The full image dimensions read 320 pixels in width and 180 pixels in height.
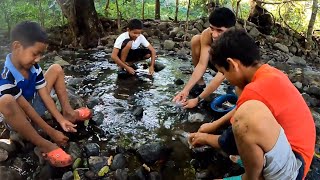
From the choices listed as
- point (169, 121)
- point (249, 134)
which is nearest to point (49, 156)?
point (169, 121)

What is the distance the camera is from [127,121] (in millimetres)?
3578

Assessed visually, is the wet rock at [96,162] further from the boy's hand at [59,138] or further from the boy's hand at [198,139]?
the boy's hand at [198,139]

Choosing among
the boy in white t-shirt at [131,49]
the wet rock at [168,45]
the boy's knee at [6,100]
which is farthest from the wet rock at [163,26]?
the boy's knee at [6,100]

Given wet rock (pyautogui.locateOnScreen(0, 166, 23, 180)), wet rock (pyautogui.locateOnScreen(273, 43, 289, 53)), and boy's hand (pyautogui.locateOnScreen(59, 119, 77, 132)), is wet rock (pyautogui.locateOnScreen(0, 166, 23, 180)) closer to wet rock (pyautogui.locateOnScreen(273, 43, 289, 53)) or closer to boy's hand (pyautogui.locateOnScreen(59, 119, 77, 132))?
boy's hand (pyautogui.locateOnScreen(59, 119, 77, 132))

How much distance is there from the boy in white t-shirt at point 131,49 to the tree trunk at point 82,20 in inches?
68.9

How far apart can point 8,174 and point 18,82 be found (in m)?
0.74

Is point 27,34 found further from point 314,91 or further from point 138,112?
point 314,91

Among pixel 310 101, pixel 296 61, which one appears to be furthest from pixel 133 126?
pixel 296 61

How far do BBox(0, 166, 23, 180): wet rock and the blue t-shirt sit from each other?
0.58 meters

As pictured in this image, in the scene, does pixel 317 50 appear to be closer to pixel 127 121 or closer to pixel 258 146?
pixel 127 121

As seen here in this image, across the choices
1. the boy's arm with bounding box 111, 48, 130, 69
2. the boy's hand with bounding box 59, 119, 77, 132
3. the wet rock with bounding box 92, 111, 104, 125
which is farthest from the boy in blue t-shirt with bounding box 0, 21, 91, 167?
the boy's arm with bounding box 111, 48, 130, 69

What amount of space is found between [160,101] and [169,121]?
52cm

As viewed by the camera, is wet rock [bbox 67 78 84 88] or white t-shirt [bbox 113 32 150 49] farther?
white t-shirt [bbox 113 32 150 49]

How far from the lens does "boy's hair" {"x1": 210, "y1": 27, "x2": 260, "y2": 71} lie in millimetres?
2182
